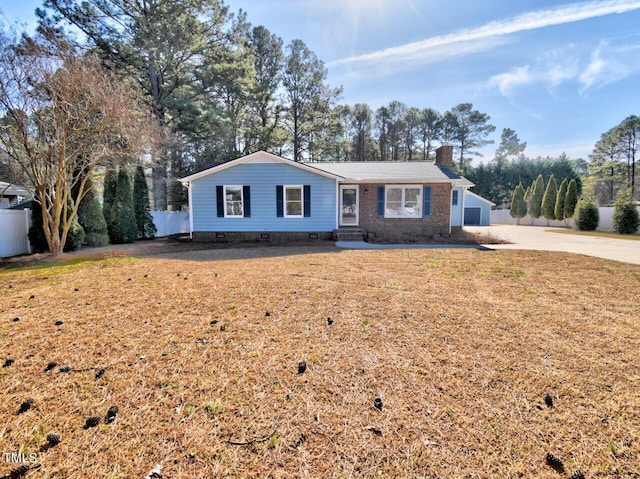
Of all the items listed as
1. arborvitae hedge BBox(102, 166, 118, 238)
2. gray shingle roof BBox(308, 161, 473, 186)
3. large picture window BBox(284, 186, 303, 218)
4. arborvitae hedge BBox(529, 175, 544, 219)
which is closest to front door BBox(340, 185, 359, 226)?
gray shingle roof BBox(308, 161, 473, 186)

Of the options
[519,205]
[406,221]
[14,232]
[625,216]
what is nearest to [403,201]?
[406,221]

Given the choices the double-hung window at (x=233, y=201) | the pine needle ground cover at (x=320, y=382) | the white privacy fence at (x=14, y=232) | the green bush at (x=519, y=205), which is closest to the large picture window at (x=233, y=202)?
the double-hung window at (x=233, y=201)

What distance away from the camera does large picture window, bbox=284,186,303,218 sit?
12.3 m

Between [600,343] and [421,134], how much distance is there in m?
38.3

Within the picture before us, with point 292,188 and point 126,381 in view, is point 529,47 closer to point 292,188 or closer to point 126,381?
point 292,188

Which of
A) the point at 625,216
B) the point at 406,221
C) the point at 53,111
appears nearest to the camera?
the point at 53,111

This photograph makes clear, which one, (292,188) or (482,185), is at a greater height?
(482,185)

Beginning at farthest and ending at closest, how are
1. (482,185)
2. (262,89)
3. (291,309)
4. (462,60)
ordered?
(482,185), (262,89), (462,60), (291,309)

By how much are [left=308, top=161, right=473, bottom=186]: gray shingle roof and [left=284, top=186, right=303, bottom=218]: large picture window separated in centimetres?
191

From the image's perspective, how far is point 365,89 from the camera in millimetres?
25703

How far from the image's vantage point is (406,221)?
12898 millimetres

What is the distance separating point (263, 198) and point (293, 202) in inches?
49.8

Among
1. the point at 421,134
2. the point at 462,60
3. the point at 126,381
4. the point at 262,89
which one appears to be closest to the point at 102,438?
the point at 126,381

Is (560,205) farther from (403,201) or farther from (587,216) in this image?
(403,201)
